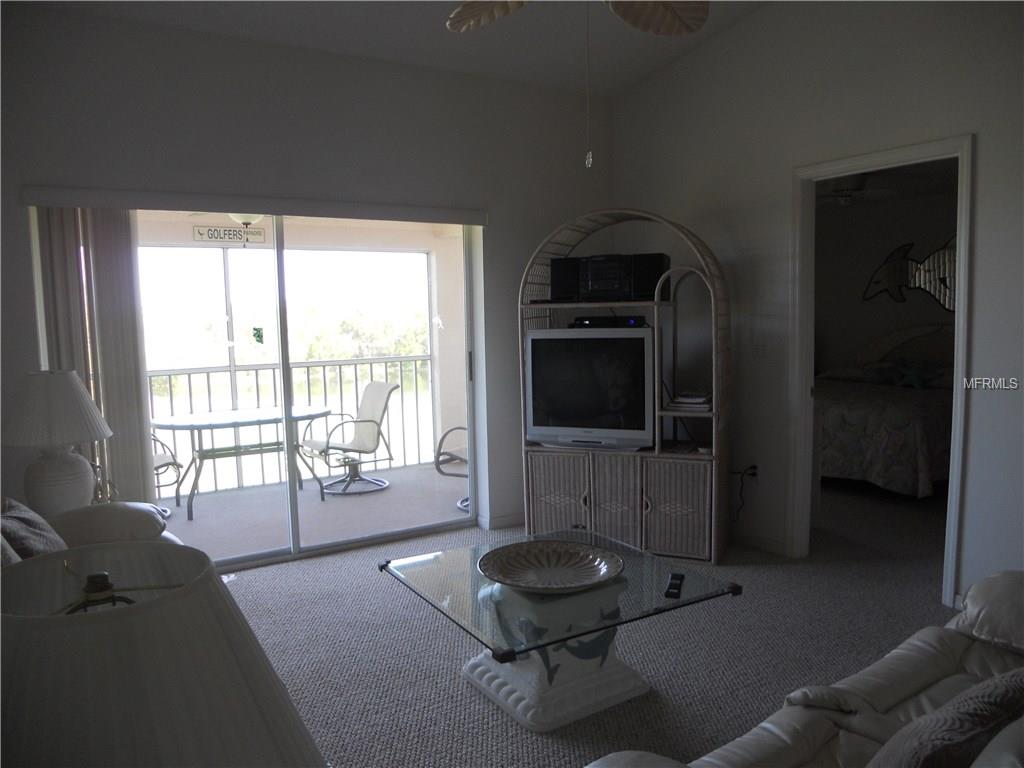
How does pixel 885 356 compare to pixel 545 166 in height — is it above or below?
below

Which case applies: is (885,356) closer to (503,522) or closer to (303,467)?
(503,522)

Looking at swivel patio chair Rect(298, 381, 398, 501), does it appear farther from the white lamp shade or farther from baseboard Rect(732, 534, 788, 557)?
baseboard Rect(732, 534, 788, 557)

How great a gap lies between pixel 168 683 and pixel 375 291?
4.39m

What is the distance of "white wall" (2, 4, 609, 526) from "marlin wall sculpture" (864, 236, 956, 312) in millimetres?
3400

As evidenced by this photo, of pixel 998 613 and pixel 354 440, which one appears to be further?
pixel 354 440

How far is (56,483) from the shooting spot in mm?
3008

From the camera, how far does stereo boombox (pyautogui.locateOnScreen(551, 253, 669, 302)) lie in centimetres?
397

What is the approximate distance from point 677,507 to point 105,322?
12.1 feet

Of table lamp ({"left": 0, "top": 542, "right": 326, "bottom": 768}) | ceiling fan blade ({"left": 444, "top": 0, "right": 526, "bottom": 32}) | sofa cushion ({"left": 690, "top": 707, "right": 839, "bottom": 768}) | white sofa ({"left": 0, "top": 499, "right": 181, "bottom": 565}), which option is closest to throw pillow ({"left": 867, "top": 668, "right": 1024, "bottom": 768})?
sofa cushion ({"left": 690, "top": 707, "right": 839, "bottom": 768})

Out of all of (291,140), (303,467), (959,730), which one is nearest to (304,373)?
(303,467)

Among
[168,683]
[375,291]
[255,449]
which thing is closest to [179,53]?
[375,291]

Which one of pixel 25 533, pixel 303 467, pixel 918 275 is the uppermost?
pixel 918 275

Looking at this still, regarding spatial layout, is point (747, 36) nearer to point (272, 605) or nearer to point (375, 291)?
point (375, 291)

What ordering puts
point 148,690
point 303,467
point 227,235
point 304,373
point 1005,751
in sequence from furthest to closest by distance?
1. point 303,467
2. point 304,373
3. point 227,235
4. point 1005,751
5. point 148,690
